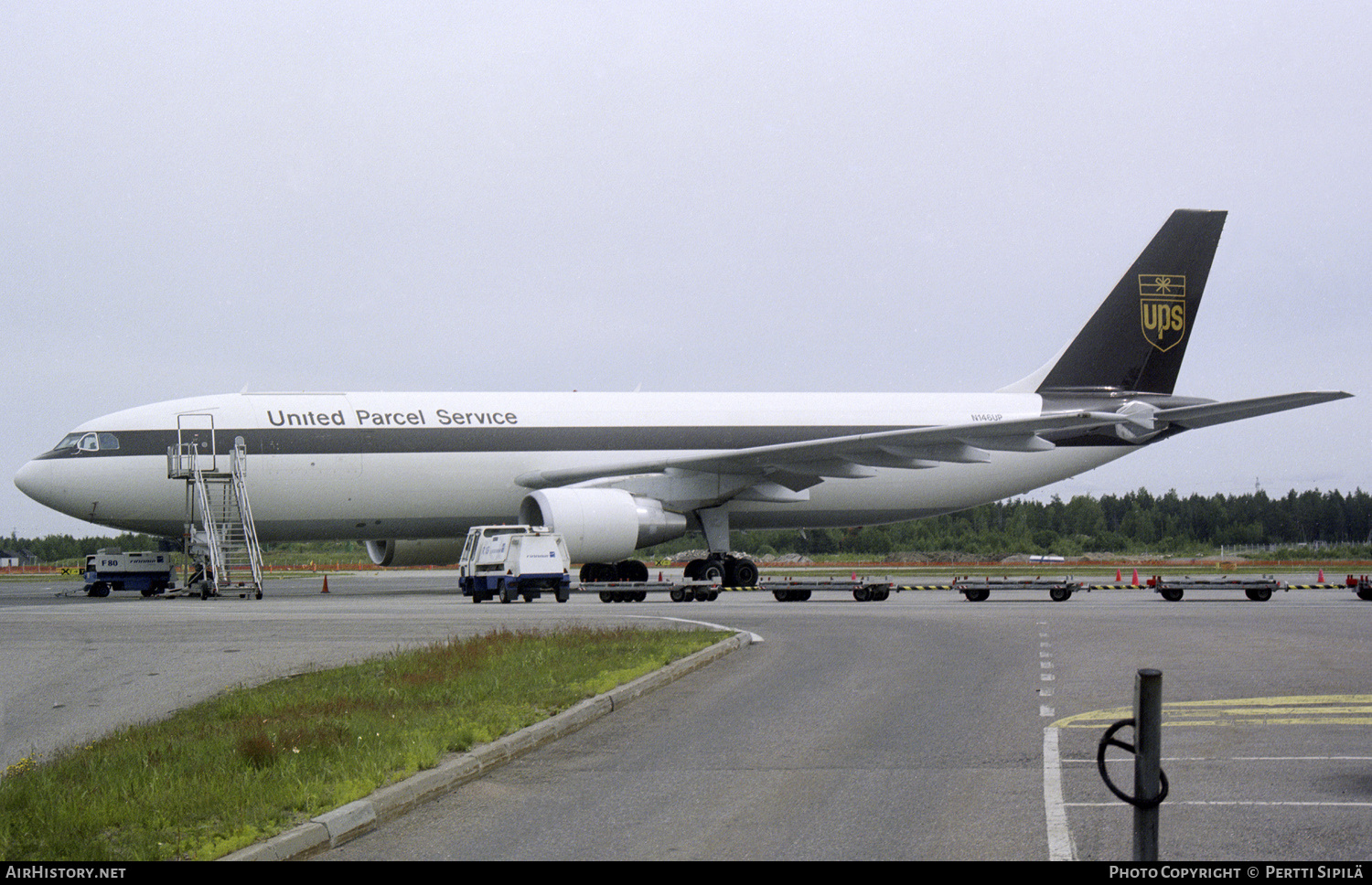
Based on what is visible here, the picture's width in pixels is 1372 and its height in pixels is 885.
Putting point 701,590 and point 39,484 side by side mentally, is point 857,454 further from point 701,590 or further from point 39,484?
point 39,484

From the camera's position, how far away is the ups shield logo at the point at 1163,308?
1321 inches

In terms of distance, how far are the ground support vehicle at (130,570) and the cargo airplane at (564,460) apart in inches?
229

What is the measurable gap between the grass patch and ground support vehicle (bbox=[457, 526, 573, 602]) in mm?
12015

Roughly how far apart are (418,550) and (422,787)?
2461 cm

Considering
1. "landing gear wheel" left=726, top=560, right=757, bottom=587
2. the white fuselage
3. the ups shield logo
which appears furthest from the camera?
the ups shield logo

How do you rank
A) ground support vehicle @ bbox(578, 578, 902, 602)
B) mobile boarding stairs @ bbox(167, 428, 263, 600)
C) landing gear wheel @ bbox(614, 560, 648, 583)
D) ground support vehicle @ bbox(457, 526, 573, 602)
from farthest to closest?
landing gear wheel @ bbox(614, 560, 648, 583)
mobile boarding stairs @ bbox(167, 428, 263, 600)
ground support vehicle @ bbox(578, 578, 902, 602)
ground support vehicle @ bbox(457, 526, 573, 602)

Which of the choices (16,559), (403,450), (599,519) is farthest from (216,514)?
(16,559)

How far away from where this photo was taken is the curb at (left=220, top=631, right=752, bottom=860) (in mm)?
6102

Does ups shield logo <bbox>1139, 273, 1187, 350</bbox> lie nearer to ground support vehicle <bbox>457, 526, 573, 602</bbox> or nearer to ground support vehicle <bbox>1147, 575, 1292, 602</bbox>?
ground support vehicle <bbox>1147, 575, 1292, 602</bbox>

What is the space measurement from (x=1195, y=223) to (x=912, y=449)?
12.3 metres

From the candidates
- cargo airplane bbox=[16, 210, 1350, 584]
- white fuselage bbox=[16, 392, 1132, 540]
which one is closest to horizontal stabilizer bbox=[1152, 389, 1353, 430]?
cargo airplane bbox=[16, 210, 1350, 584]

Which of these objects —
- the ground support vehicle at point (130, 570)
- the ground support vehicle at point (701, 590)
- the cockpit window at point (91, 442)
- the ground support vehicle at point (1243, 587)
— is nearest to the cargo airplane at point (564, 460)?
the cockpit window at point (91, 442)

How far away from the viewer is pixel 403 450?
28.7 meters
